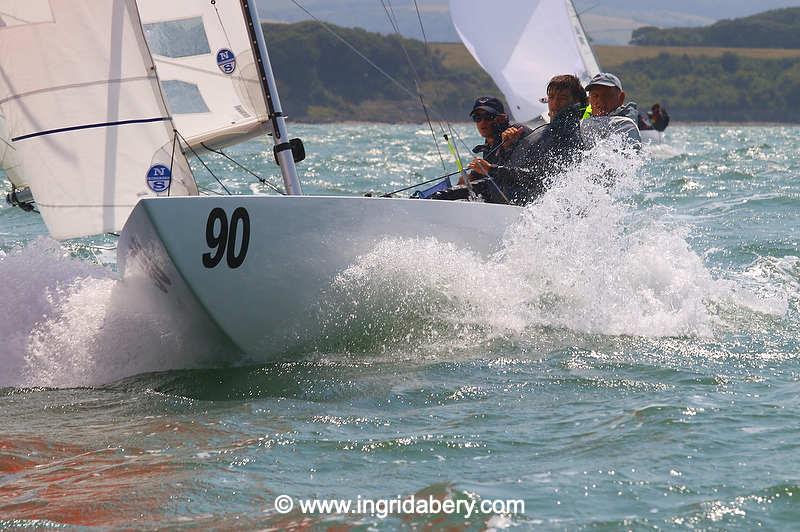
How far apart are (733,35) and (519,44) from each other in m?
106

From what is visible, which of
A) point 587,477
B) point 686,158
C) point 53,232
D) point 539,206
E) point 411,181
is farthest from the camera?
point 686,158

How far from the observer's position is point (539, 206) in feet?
19.6

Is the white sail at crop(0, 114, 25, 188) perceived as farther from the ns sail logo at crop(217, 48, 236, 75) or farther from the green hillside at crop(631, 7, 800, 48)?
the green hillside at crop(631, 7, 800, 48)

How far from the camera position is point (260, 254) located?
4770mm

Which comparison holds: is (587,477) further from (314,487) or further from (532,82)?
(532,82)

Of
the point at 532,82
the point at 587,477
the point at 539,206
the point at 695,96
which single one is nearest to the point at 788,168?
the point at 532,82

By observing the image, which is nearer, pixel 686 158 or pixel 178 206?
pixel 178 206

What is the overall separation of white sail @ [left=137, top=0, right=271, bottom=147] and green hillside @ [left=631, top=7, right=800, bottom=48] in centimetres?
11158

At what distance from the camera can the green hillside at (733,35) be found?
367 feet

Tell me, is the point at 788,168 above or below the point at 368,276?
below

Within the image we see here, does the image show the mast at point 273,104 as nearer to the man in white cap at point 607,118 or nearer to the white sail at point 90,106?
the white sail at point 90,106

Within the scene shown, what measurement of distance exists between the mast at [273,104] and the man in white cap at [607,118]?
1.59 metres

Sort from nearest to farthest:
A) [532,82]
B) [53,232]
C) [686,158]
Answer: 1. [53,232]
2. [532,82]
3. [686,158]

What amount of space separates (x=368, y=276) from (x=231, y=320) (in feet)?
2.00
